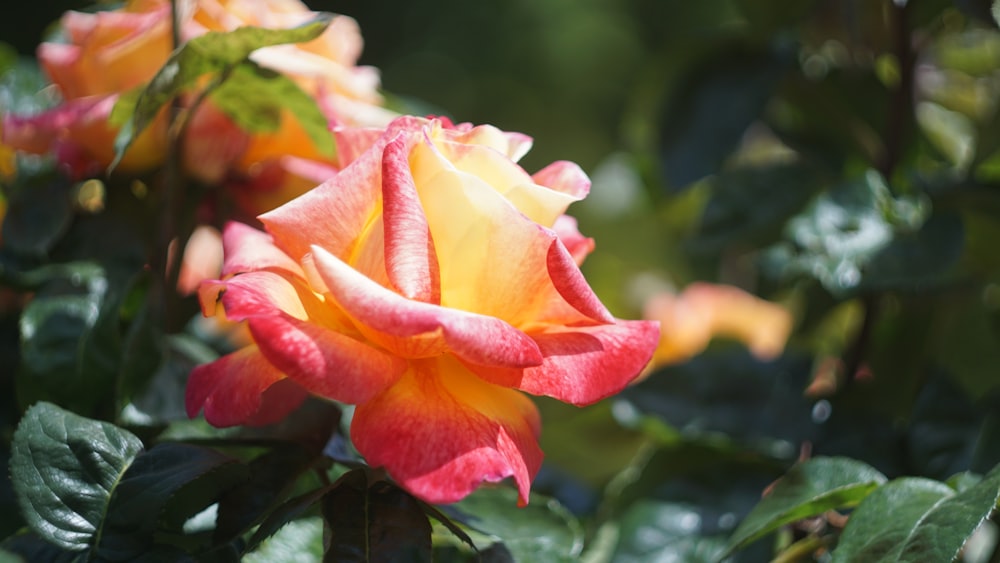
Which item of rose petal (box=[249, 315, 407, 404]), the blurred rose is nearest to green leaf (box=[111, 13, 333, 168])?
rose petal (box=[249, 315, 407, 404])

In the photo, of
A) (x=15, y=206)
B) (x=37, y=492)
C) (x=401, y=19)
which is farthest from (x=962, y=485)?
(x=401, y=19)

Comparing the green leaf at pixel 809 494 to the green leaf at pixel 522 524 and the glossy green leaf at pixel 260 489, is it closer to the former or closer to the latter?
the green leaf at pixel 522 524

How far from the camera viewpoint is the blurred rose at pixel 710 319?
3.24 feet

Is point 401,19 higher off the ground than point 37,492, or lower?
lower

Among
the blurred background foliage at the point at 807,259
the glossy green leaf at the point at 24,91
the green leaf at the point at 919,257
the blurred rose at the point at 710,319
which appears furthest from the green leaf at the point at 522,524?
the blurred rose at the point at 710,319

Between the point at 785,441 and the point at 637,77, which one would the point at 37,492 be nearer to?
the point at 785,441

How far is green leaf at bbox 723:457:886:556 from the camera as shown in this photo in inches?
17.0

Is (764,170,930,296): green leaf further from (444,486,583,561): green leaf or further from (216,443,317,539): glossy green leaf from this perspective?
(216,443,317,539): glossy green leaf

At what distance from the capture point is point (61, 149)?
542mm

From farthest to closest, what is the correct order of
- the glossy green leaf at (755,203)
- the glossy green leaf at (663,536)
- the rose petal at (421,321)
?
the glossy green leaf at (755,203) → the glossy green leaf at (663,536) → the rose petal at (421,321)

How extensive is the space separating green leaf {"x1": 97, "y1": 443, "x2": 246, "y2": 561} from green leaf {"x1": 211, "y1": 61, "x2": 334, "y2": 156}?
19 centimetres

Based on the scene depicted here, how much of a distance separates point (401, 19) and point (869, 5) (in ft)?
9.23

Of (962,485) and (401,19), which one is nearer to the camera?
(962,485)

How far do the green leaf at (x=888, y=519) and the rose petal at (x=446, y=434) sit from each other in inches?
5.3
